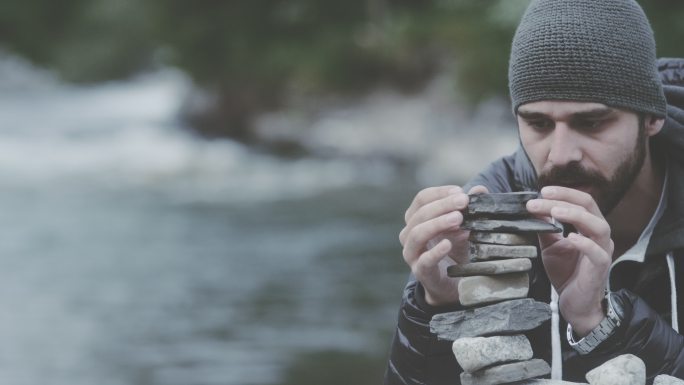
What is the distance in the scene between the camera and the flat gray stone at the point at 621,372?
2277 mm

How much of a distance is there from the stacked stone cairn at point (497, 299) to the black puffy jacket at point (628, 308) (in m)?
0.08

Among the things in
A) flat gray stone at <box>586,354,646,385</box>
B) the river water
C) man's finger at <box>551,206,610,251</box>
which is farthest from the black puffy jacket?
the river water

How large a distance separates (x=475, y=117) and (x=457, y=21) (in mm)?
4197

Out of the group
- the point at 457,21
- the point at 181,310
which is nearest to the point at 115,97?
the point at 457,21

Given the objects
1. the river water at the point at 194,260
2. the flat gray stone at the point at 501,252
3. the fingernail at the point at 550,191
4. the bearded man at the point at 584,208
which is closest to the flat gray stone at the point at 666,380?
the bearded man at the point at 584,208

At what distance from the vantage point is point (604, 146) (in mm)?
2602

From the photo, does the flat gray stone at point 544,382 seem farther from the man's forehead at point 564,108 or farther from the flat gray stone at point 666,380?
the man's forehead at point 564,108

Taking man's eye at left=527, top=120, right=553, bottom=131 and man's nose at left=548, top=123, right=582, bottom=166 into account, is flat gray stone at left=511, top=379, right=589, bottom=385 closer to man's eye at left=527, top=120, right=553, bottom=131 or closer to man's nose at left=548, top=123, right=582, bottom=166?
man's nose at left=548, top=123, right=582, bottom=166

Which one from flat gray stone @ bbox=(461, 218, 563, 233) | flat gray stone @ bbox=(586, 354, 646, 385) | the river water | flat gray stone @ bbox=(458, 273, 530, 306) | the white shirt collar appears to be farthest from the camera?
the river water

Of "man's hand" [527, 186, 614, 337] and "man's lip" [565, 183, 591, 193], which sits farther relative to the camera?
"man's lip" [565, 183, 591, 193]

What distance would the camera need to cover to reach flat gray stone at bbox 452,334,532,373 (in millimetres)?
2430

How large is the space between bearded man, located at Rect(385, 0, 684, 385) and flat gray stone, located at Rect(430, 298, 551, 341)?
6 centimetres

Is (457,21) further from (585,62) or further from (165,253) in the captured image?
(585,62)

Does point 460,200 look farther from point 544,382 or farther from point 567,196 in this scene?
point 544,382
